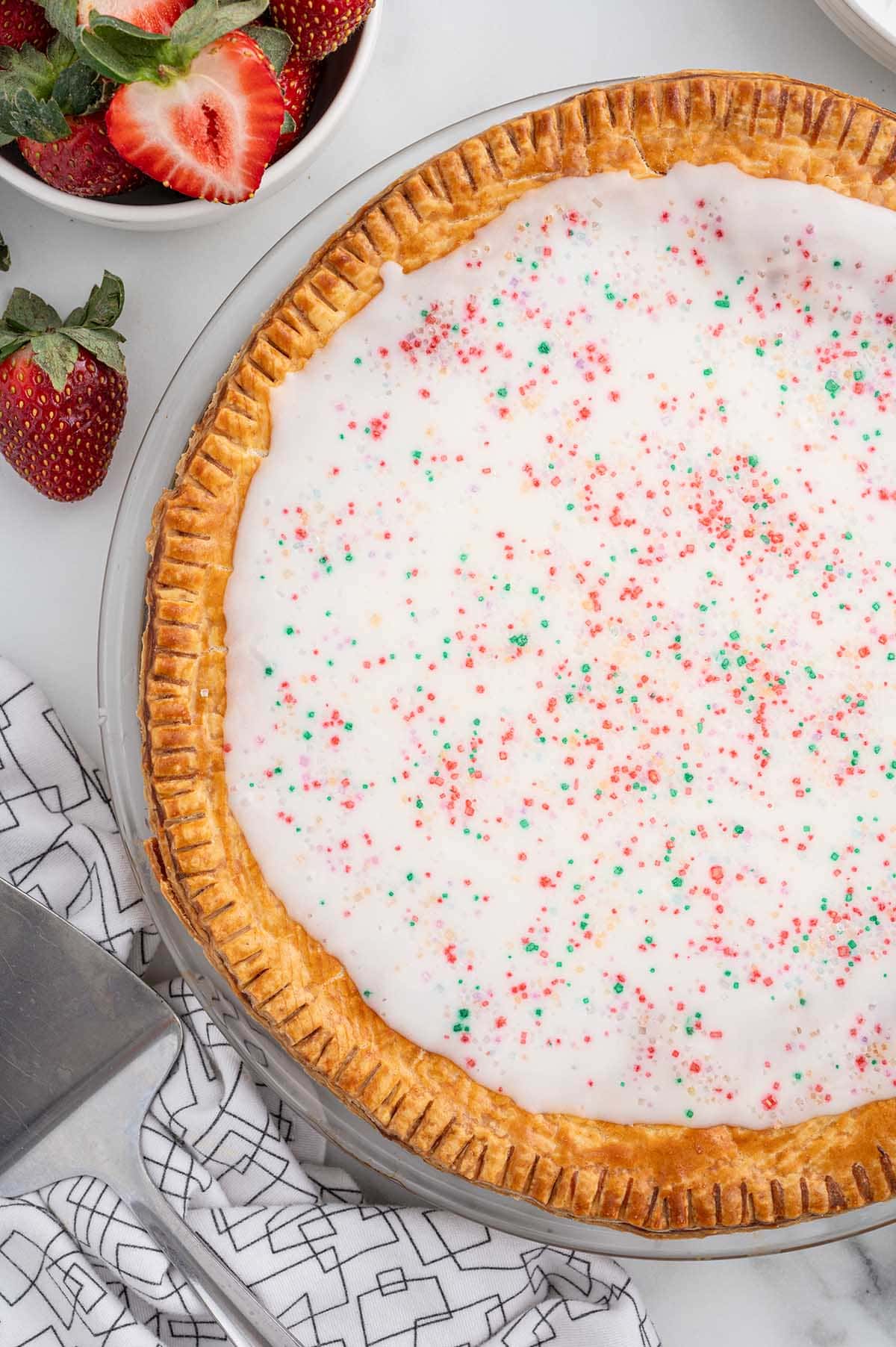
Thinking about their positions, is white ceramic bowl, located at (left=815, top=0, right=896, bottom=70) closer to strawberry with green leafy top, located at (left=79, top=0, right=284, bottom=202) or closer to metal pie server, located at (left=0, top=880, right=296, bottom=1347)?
strawberry with green leafy top, located at (left=79, top=0, right=284, bottom=202)

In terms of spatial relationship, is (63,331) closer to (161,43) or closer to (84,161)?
(84,161)

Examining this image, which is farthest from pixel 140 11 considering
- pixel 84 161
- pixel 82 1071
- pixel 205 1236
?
pixel 205 1236

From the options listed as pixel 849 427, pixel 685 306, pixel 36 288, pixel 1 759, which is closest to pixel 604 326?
pixel 685 306

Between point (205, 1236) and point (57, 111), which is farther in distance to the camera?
point (205, 1236)

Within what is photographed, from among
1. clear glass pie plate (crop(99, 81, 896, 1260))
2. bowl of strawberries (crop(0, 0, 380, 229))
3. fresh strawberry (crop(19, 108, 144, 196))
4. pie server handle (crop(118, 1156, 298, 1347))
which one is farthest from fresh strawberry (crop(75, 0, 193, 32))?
pie server handle (crop(118, 1156, 298, 1347))

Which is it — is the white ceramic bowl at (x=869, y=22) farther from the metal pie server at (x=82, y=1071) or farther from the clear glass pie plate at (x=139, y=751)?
the metal pie server at (x=82, y=1071)

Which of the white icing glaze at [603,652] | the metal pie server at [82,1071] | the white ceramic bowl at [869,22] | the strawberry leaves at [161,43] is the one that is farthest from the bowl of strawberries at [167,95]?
the metal pie server at [82,1071]
